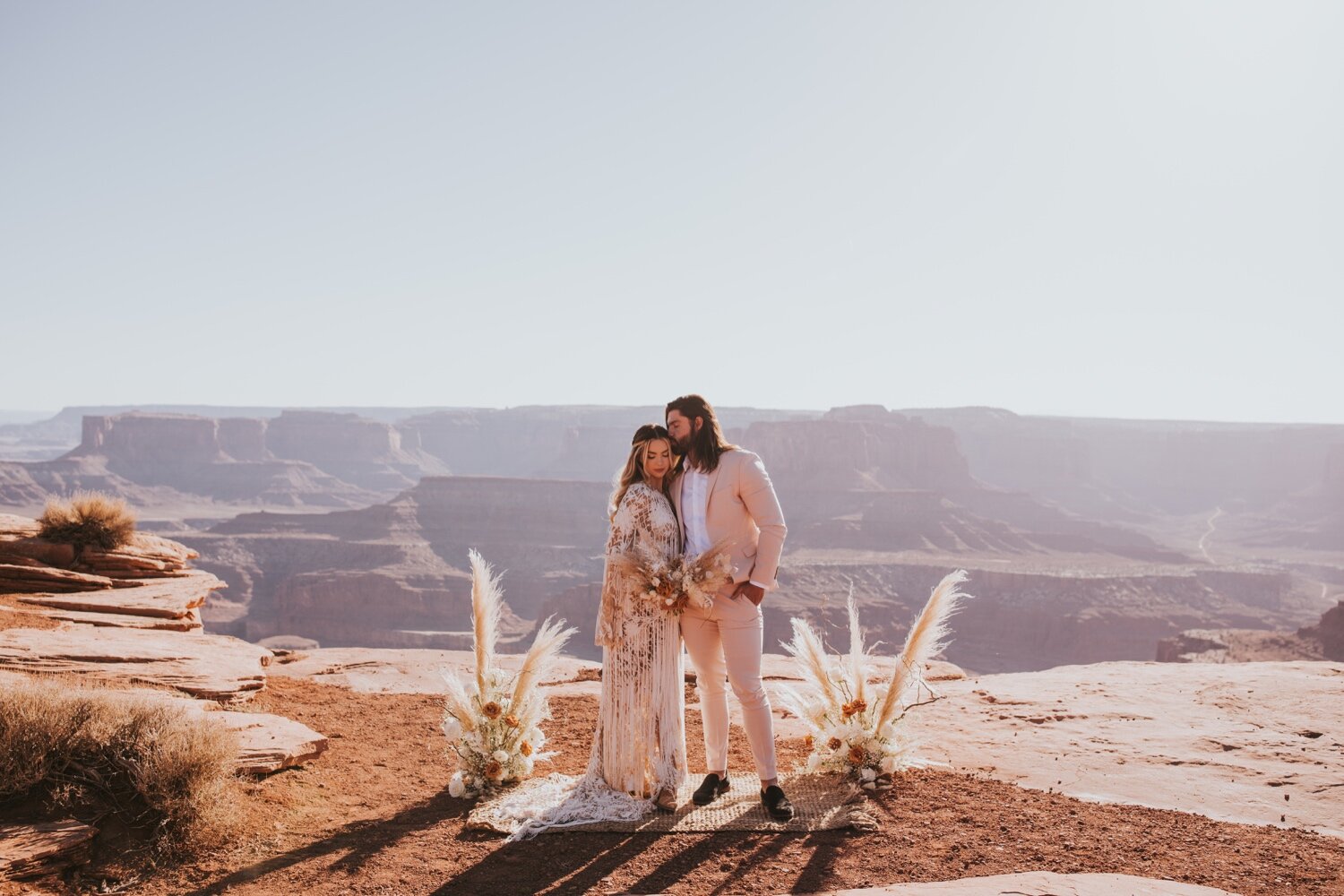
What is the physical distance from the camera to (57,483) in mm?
91000

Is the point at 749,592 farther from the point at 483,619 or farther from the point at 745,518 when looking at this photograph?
the point at 483,619

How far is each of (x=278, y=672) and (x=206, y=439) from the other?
4782 inches

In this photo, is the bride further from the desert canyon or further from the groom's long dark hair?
the desert canyon

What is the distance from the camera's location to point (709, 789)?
4762 mm

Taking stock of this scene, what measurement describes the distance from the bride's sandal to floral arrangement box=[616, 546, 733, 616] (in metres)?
0.96

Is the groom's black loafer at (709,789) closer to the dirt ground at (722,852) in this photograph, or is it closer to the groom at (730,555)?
the groom at (730,555)

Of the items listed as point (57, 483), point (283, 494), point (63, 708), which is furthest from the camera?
point (283, 494)

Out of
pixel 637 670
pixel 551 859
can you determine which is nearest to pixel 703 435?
pixel 637 670

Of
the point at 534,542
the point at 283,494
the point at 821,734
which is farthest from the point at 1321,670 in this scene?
the point at 283,494

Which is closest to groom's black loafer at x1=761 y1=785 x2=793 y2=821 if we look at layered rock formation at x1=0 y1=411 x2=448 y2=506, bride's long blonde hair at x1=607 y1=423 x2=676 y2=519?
bride's long blonde hair at x1=607 y1=423 x2=676 y2=519

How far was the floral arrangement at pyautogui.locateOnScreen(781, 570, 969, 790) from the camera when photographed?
5137 millimetres

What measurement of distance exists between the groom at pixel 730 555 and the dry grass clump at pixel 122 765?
246 centimetres

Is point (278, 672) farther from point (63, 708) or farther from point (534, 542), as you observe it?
point (534, 542)

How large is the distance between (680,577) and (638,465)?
0.65 metres
